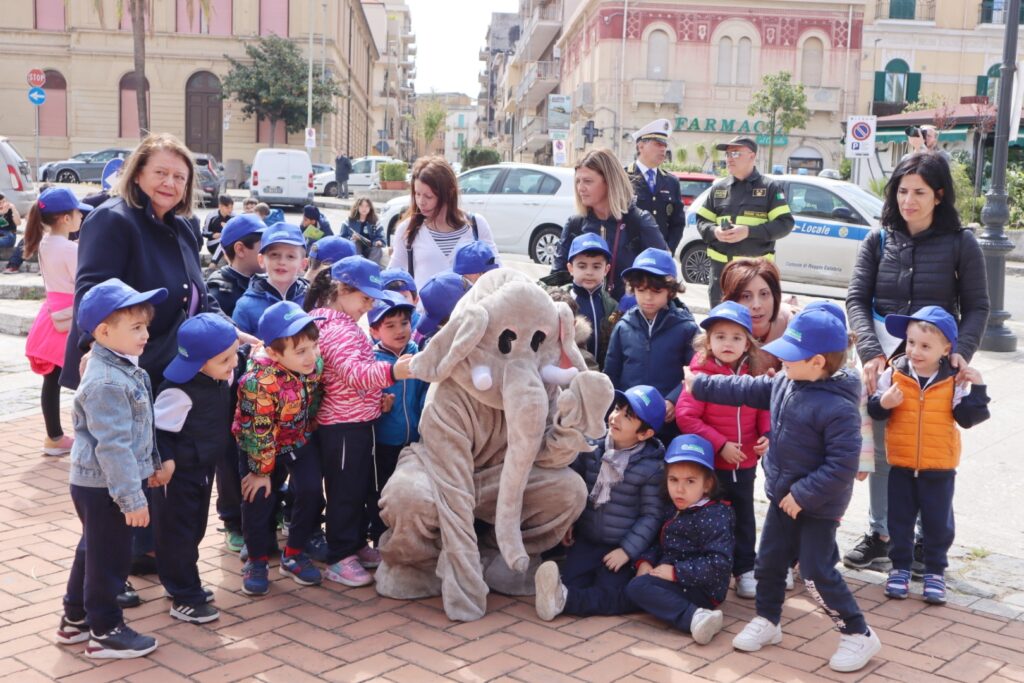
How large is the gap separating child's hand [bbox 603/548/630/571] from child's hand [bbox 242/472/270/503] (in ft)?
4.97

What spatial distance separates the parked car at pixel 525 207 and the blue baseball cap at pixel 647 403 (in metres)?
11.3

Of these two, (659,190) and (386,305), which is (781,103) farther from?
(386,305)

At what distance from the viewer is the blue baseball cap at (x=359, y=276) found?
4934 mm

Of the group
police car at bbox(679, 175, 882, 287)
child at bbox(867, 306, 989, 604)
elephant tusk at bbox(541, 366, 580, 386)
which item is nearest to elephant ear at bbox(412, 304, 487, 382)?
elephant tusk at bbox(541, 366, 580, 386)

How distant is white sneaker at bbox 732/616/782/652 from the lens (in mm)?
4273

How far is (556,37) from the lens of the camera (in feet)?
199

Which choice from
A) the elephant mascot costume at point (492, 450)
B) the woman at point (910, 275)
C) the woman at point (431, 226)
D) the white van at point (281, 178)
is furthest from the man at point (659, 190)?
the white van at point (281, 178)

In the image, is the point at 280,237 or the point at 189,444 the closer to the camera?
the point at 189,444

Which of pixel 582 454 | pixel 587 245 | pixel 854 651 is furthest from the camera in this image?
pixel 587 245

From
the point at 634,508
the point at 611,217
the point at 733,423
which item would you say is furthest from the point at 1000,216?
the point at 634,508

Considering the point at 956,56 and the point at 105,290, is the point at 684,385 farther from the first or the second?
the point at 956,56

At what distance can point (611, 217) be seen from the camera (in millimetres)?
6141

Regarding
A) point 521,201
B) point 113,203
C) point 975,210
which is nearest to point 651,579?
point 113,203

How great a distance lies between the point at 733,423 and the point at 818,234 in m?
11.2
